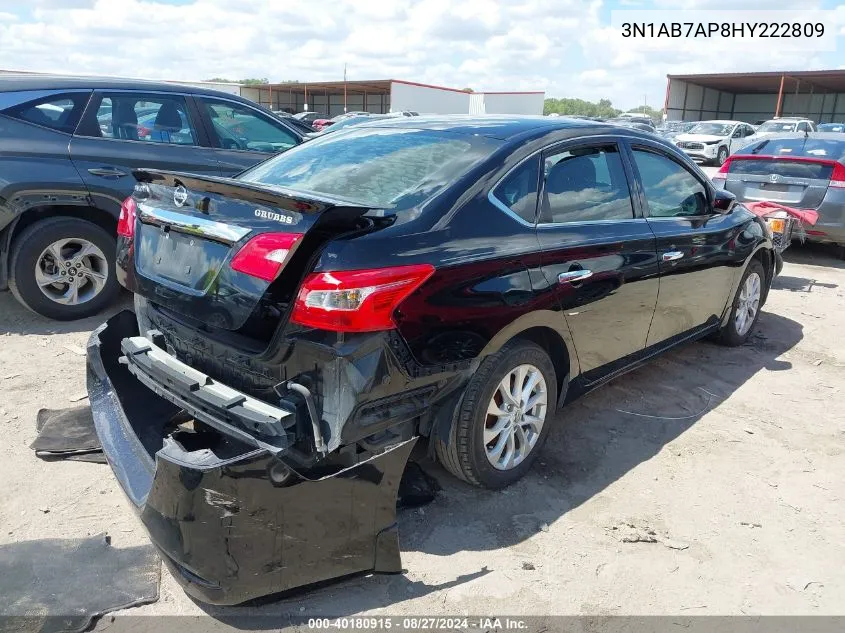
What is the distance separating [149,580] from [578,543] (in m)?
1.77

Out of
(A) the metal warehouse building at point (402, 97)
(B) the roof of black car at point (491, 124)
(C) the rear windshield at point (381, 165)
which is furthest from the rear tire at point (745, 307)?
(A) the metal warehouse building at point (402, 97)

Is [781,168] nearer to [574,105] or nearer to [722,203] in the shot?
[722,203]

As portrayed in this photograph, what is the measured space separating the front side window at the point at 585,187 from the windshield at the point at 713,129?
79.7 feet

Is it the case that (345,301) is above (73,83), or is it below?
below

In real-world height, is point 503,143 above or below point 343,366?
above

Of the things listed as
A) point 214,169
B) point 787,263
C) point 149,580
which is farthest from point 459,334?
point 787,263

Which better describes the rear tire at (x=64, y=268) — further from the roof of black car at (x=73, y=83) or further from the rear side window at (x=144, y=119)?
the roof of black car at (x=73, y=83)

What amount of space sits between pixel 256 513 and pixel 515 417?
Result: 1374 mm

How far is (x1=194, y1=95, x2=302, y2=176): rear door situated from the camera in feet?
19.1

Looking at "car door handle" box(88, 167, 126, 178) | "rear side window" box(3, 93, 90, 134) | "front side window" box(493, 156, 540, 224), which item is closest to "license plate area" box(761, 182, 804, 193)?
"front side window" box(493, 156, 540, 224)

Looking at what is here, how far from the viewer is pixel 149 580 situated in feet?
8.34

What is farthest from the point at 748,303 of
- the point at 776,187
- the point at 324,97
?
the point at 324,97

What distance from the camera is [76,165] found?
16.5ft

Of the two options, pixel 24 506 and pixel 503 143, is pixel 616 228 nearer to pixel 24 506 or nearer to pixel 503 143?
pixel 503 143
